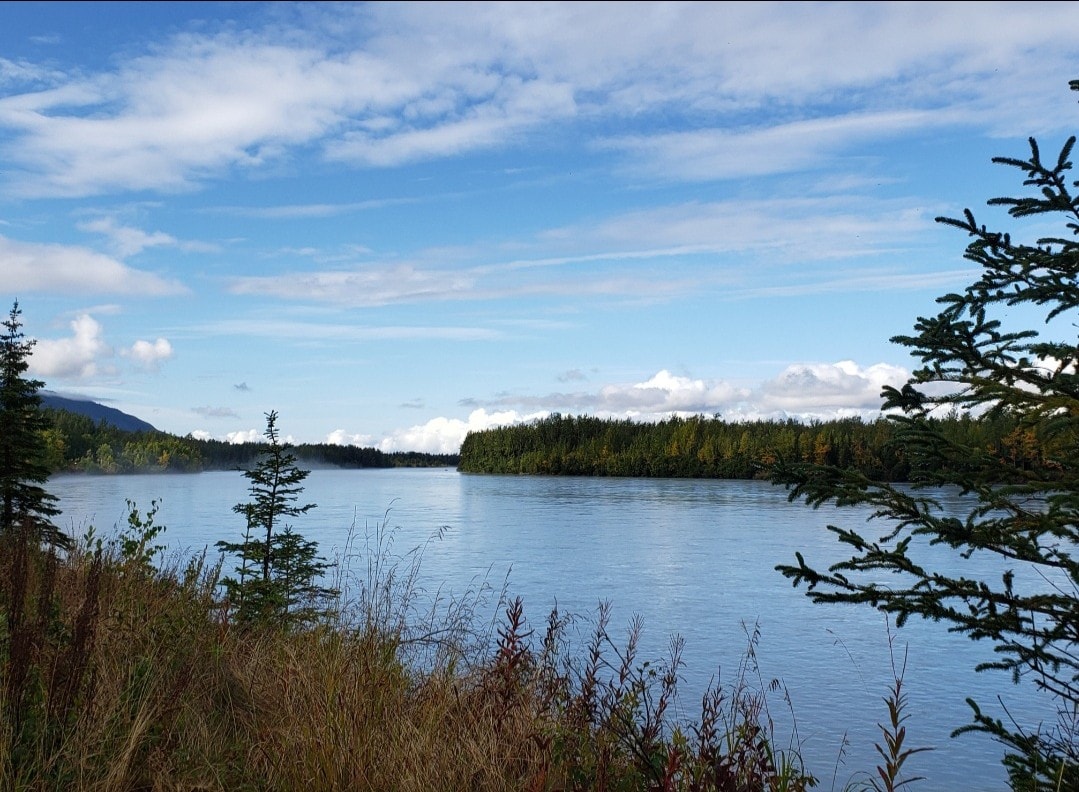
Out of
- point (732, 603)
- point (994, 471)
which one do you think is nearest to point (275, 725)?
point (994, 471)

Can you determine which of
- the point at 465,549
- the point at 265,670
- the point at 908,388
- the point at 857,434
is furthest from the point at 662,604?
the point at 857,434

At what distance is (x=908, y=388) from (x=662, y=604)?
548 inches

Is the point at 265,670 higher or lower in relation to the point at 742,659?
higher

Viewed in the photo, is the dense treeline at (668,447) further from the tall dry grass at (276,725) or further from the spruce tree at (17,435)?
the tall dry grass at (276,725)

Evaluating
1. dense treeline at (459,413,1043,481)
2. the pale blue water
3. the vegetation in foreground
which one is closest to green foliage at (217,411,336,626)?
the pale blue water

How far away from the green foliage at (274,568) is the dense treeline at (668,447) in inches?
2714

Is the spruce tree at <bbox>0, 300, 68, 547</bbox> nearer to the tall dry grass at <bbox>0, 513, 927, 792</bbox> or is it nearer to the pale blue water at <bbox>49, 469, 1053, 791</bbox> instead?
the pale blue water at <bbox>49, 469, 1053, 791</bbox>

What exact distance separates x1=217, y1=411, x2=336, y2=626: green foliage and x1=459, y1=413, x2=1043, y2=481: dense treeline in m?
68.9

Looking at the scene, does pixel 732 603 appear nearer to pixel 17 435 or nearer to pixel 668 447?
pixel 17 435

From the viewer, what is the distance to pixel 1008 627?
4984 millimetres

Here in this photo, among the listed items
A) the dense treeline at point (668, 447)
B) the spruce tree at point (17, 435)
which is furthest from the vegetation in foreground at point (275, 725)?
the dense treeline at point (668, 447)

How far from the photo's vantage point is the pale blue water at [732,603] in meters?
10.9

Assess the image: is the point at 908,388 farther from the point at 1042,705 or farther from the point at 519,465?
the point at 519,465

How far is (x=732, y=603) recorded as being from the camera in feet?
62.9
